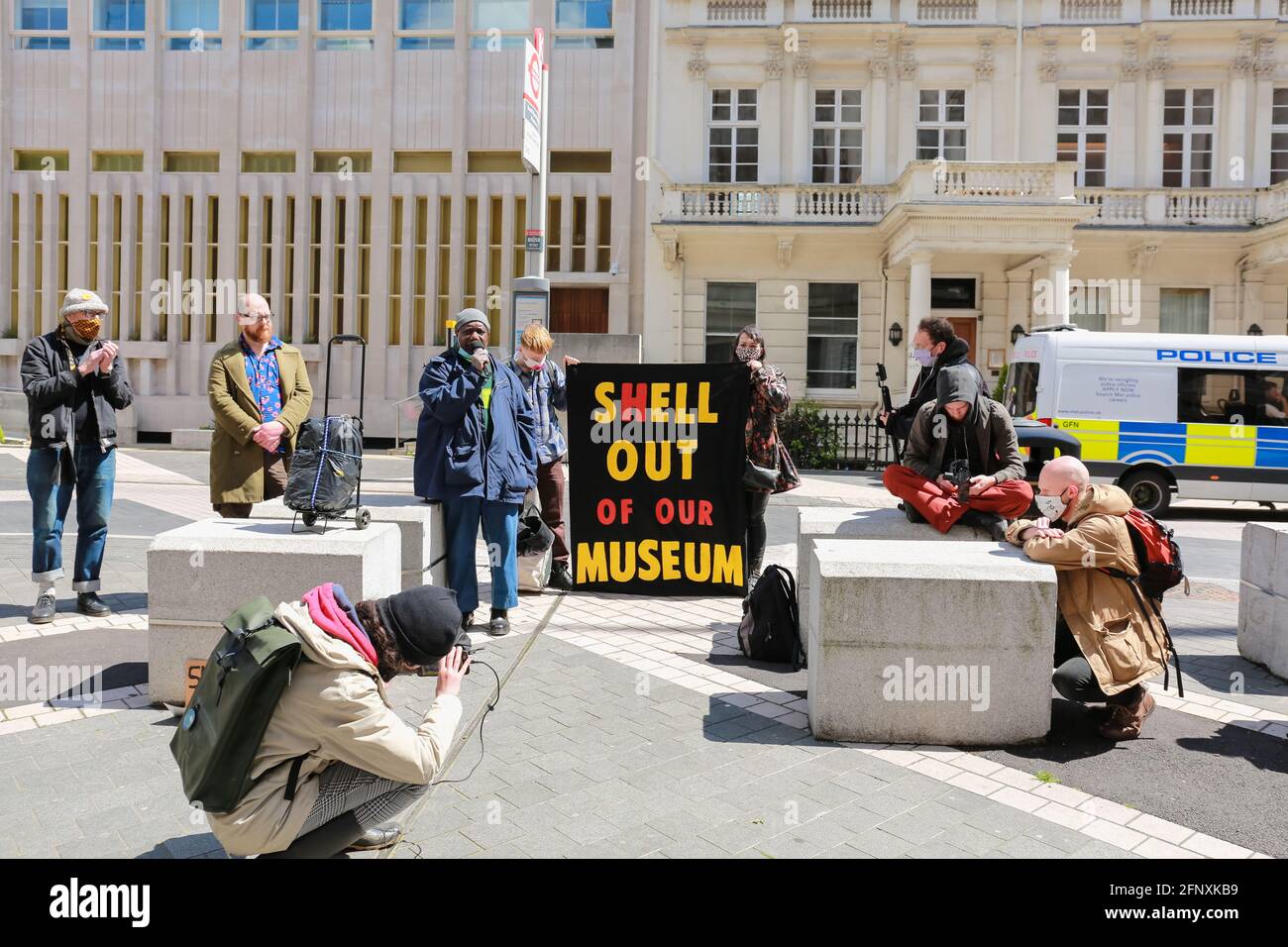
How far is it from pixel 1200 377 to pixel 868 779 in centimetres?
1321

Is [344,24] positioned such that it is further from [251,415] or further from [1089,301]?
[251,415]

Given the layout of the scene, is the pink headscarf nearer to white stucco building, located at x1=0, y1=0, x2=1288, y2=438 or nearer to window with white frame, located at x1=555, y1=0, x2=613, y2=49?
white stucco building, located at x1=0, y1=0, x2=1288, y2=438

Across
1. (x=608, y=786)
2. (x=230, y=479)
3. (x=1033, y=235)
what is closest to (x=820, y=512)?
(x=608, y=786)

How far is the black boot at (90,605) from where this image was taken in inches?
273

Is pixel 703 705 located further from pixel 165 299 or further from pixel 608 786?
pixel 165 299

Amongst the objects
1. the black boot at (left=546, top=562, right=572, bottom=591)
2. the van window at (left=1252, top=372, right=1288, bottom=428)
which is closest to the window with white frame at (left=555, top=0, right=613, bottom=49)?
the van window at (left=1252, top=372, right=1288, bottom=428)

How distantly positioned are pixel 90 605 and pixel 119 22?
79.4 ft

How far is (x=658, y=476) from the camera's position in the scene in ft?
26.1

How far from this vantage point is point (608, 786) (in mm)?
4352

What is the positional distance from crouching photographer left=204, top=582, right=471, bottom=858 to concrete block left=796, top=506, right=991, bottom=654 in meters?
3.09

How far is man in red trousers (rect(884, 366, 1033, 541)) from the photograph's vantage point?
18.7ft

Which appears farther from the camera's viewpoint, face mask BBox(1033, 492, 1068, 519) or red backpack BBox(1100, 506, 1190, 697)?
face mask BBox(1033, 492, 1068, 519)

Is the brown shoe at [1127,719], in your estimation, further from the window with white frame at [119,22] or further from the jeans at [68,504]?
the window with white frame at [119,22]

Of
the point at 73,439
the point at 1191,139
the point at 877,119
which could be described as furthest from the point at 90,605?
the point at 1191,139
